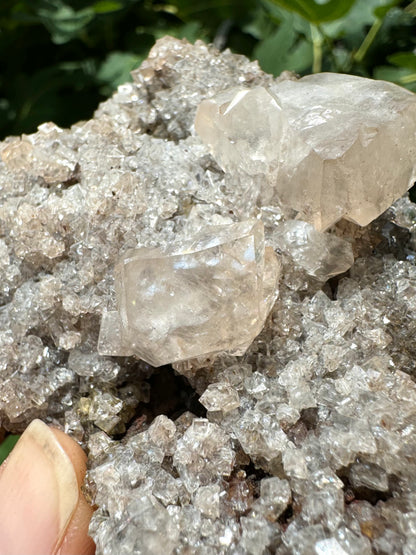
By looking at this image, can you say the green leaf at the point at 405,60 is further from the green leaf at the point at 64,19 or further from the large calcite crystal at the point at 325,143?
the green leaf at the point at 64,19

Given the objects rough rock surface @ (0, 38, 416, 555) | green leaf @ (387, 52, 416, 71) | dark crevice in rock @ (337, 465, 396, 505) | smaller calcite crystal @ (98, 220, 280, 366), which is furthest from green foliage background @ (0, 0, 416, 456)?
dark crevice in rock @ (337, 465, 396, 505)

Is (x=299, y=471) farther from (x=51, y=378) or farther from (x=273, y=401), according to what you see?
(x=51, y=378)

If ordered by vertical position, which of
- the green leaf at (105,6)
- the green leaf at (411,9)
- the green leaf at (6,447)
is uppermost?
the green leaf at (411,9)

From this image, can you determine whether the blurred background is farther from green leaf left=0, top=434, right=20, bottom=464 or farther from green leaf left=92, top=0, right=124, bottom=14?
green leaf left=0, top=434, right=20, bottom=464

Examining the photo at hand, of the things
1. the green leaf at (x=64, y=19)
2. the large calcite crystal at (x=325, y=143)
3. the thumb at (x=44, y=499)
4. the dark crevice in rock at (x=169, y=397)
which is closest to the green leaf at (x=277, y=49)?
the large calcite crystal at (x=325, y=143)

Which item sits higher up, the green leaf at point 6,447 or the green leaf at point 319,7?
the green leaf at point 319,7

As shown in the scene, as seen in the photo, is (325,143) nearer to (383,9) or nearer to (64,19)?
(383,9)
